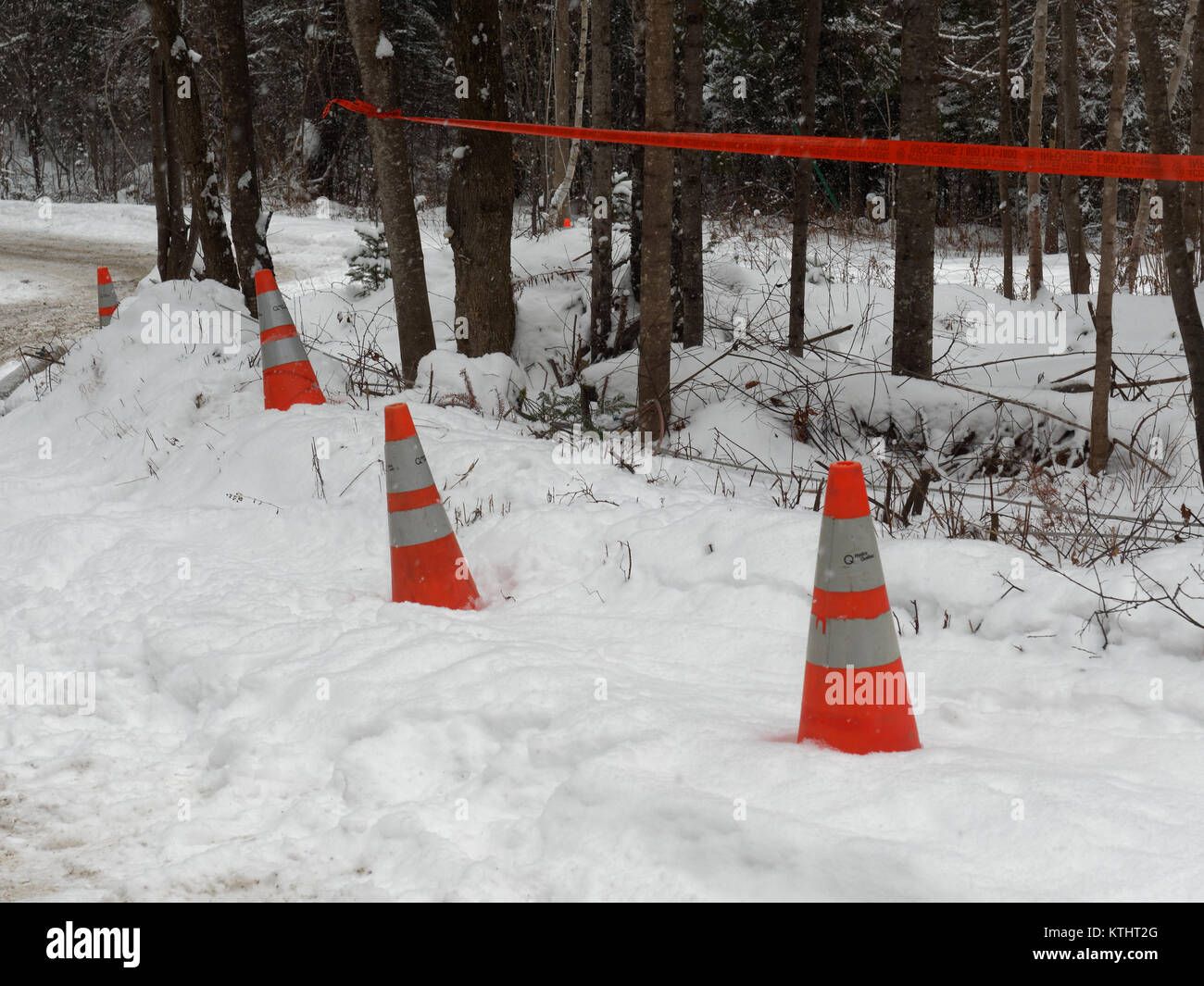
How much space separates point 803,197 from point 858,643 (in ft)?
21.0

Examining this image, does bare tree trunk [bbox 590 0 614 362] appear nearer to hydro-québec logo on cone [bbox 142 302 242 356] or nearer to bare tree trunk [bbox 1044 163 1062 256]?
hydro-québec logo on cone [bbox 142 302 242 356]

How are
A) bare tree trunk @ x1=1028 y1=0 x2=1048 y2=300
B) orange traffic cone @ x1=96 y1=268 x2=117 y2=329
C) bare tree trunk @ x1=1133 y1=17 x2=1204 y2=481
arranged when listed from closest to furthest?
bare tree trunk @ x1=1133 y1=17 x2=1204 y2=481, orange traffic cone @ x1=96 y1=268 x2=117 y2=329, bare tree trunk @ x1=1028 y1=0 x2=1048 y2=300

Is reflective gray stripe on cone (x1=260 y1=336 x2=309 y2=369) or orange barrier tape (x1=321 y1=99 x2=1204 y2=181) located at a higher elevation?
orange barrier tape (x1=321 y1=99 x2=1204 y2=181)

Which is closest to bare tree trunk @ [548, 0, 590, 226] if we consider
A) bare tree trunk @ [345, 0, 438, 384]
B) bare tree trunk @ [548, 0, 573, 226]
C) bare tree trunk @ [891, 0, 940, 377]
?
bare tree trunk @ [548, 0, 573, 226]

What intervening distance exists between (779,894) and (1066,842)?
25.7 inches

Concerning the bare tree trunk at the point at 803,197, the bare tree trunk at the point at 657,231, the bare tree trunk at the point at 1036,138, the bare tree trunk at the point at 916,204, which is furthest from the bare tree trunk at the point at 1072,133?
the bare tree trunk at the point at 657,231

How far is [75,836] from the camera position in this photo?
2.60m

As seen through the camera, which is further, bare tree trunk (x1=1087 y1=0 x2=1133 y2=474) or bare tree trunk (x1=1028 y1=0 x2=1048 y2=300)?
bare tree trunk (x1=1028 y1=0 x2=1048 y2=300)

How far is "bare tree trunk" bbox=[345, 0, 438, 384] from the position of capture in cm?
678

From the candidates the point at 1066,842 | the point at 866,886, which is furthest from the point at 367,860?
the point at 1066,842

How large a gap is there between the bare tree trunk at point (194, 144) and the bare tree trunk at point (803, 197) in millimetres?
4672

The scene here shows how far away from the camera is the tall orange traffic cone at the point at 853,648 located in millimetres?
2846
